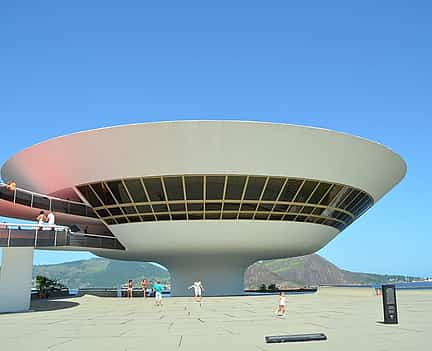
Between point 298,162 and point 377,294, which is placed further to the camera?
point 377,294

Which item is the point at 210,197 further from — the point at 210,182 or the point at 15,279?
the point at 15,279

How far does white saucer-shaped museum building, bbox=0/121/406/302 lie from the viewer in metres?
27.3

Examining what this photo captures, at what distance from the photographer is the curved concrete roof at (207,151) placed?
1058 inches

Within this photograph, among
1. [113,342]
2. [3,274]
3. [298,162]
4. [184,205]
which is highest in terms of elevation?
[298,162]

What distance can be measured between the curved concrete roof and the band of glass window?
28.2 inches

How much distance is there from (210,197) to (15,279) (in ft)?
38.9

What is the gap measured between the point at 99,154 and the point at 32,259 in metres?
7.82

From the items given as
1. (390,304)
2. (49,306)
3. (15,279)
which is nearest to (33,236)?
(15,279)

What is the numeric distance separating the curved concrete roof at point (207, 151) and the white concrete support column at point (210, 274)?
9455mm

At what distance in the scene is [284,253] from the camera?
1444 inches

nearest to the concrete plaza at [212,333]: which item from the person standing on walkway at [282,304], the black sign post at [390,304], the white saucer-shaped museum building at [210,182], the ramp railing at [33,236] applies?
A: the black sign post at [390,304]

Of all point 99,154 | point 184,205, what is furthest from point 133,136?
point 184,205

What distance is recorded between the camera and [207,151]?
89.2ft

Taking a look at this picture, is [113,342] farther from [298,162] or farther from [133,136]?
[298,162]
